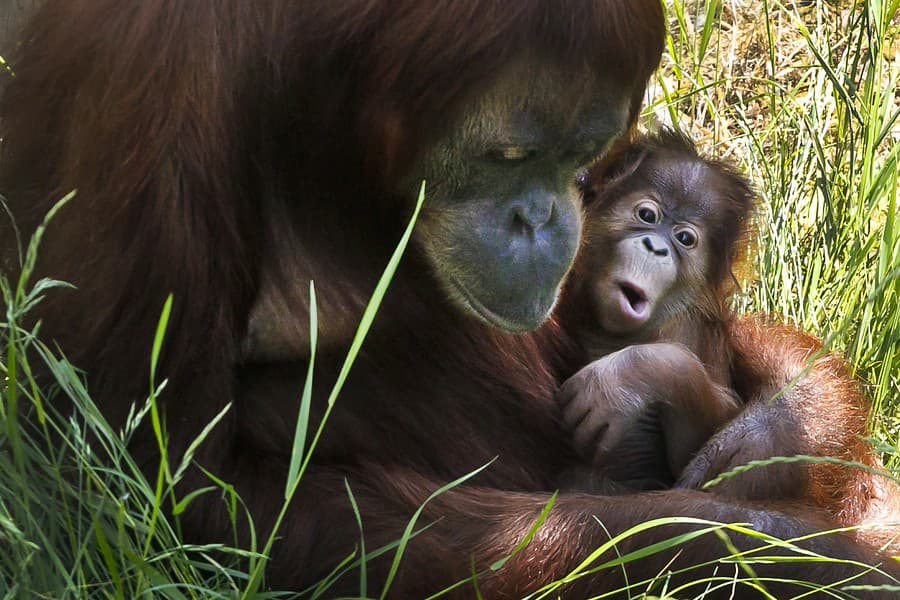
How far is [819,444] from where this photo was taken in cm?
309

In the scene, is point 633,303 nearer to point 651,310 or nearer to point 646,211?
point 651,310

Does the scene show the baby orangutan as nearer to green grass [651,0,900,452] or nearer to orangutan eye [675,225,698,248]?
orangutan eye [675,225,698,248]

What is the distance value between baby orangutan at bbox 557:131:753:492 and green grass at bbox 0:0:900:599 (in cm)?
39

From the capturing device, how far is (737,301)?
4055 mm

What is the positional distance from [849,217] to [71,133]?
8.30ft

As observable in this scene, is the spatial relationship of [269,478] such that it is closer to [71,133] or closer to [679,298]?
[71,133]

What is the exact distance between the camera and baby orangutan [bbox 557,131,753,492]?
10.0 ft

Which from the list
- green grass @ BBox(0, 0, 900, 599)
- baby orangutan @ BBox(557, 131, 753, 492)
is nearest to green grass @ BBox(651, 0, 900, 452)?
green grass @ BBox(0, 0, 900, 599)

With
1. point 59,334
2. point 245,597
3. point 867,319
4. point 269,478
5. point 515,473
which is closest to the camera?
point 245,597

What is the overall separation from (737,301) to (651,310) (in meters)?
0.89

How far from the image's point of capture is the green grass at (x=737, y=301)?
2.00m

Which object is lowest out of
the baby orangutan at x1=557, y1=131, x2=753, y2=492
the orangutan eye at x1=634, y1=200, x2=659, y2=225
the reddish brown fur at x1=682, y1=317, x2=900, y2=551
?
the reddish brown fur at x1=682, y1=317, x2=900, y2=551

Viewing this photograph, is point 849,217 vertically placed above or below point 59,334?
below

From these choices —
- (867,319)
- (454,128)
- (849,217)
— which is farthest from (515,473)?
(849,217)
